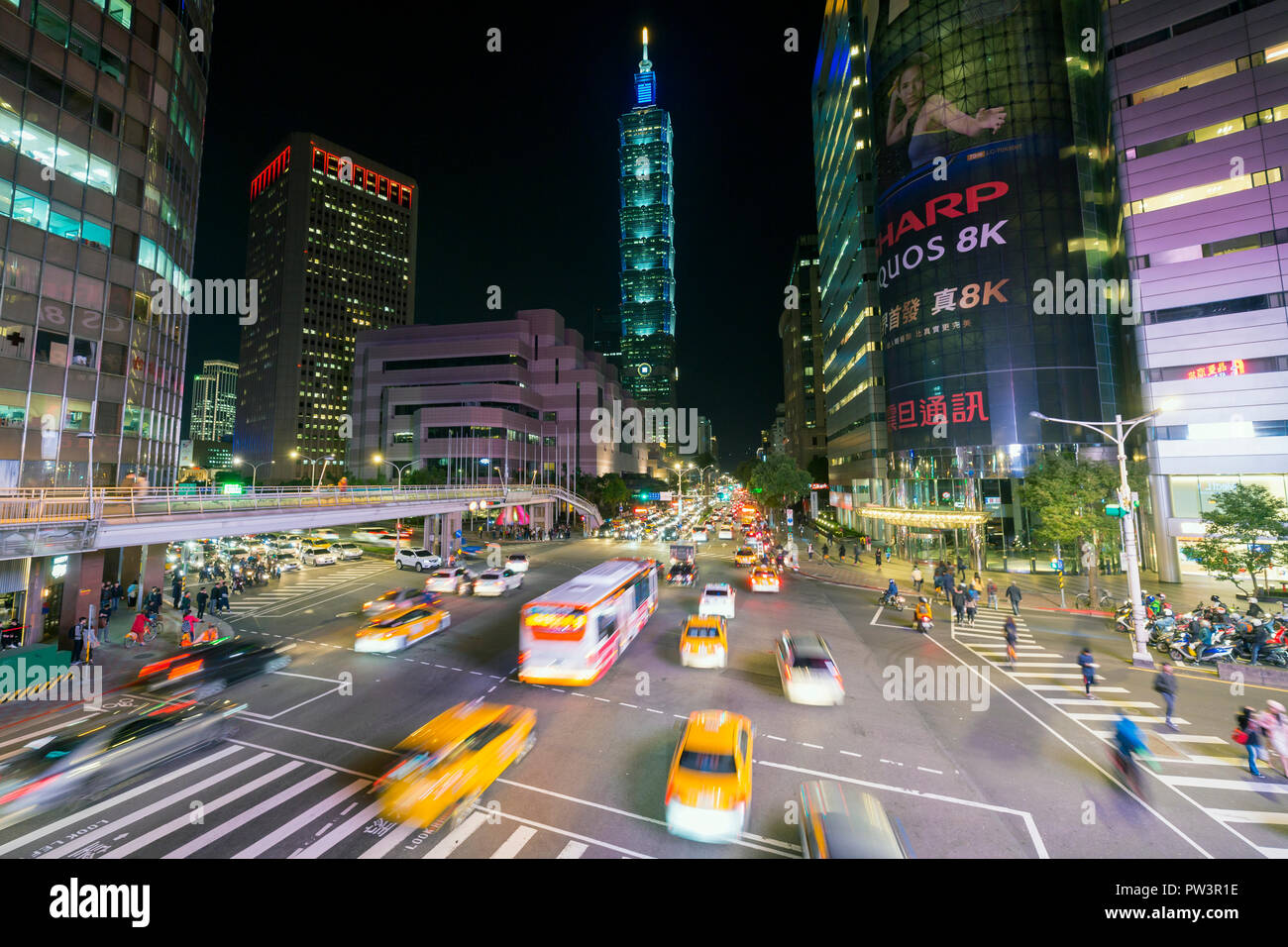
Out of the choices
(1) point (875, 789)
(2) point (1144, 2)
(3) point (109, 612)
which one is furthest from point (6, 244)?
(2) point (1144, 2)

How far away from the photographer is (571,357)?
3907 inches

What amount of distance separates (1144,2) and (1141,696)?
50.1 metres

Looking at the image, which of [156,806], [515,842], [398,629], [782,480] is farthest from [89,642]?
[782,480]

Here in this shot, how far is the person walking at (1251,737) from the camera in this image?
36.9ft

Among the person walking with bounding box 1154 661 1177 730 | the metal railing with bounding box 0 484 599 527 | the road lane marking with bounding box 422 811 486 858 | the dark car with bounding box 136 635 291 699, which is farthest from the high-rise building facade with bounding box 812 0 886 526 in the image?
the dark car with bounding box 136 635 291 699

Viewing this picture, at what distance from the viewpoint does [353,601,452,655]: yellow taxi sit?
19.9 meters

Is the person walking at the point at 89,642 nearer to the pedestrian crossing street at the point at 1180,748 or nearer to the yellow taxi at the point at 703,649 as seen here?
the yellow taxi at the point at 703,649

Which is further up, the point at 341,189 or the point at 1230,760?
the point at 341,189

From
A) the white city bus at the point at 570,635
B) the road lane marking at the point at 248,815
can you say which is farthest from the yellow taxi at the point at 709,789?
the road lane marking at the point at 248,815

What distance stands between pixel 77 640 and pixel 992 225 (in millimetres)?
62100

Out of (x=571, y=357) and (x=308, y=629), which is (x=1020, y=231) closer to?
(x=308, y=629)

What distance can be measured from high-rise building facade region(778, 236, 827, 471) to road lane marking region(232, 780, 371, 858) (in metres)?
98.0

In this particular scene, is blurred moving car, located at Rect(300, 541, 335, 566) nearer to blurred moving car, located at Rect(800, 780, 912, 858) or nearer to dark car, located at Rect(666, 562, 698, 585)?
dark car, located at Rect(666, 562, 698, 585)
